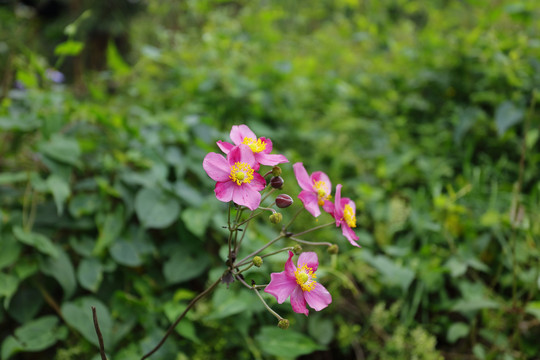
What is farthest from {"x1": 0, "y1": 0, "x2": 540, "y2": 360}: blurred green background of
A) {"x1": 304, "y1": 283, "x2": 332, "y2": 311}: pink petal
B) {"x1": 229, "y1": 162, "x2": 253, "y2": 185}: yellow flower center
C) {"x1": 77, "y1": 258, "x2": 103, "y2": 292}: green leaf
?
{"x1": 229, "y1": 162, "x2": 253, "y2": 185}: yellow flower center

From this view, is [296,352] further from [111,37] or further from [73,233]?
[111,37]

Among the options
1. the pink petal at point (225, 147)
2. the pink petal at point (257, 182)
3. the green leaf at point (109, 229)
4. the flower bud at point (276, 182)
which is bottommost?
the green leaf at point (109, 229)

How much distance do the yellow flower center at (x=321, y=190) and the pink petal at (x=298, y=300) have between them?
7.1 inches

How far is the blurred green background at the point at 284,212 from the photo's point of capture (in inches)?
42.8

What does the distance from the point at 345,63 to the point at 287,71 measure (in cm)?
95

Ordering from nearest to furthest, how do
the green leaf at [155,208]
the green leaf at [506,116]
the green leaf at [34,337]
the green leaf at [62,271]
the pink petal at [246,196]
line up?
the pink petal at [246,196]
the green leaf at [34,337]
the green leaf at [62,271]
the green leaf at [155,208]
the green leaf at [506,116]

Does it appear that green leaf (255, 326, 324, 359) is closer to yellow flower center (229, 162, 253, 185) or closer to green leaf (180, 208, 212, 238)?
green leaf (180, 208, 212, 238)

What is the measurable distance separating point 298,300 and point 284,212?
87 centimetres

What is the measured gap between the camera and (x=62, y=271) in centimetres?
109

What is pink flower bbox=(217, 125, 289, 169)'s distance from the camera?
681 mm

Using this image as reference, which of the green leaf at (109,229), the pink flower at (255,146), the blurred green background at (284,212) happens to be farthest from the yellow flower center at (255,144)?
the green leaf at (109,229)

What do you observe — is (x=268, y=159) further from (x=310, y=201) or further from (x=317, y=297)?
(x=317, y=297)

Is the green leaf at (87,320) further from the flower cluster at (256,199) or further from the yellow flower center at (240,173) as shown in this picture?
the yellow flower center at (240,173)

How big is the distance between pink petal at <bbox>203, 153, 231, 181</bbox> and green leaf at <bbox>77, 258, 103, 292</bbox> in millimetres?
696
